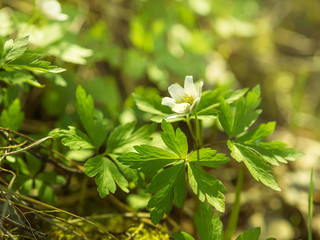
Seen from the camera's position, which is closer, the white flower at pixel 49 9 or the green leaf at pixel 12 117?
the green leaf at pixel 12 117

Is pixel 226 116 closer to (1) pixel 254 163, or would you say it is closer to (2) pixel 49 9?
(1) pixel 254 163

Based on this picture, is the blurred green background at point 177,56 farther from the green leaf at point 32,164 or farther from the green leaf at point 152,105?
the green leaf at point 152,105

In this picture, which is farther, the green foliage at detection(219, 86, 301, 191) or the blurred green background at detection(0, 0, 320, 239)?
the blurred green background at detection(0, 0, 320, 239)

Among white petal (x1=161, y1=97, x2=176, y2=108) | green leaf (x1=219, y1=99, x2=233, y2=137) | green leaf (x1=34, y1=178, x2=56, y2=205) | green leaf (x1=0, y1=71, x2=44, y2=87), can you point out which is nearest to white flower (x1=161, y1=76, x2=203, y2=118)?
white petal (x1=161, y1=97, x2=176, y2=108)

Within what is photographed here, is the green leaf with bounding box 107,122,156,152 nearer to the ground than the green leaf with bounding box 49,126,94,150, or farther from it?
nearer to the ground

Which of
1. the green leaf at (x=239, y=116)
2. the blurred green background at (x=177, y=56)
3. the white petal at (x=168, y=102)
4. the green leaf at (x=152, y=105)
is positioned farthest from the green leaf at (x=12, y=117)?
the green leaf at (x=239, y=116)

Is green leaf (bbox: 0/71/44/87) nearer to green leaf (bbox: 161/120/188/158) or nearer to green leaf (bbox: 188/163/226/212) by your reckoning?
green leaf (bbox: 161/120/188/158)
